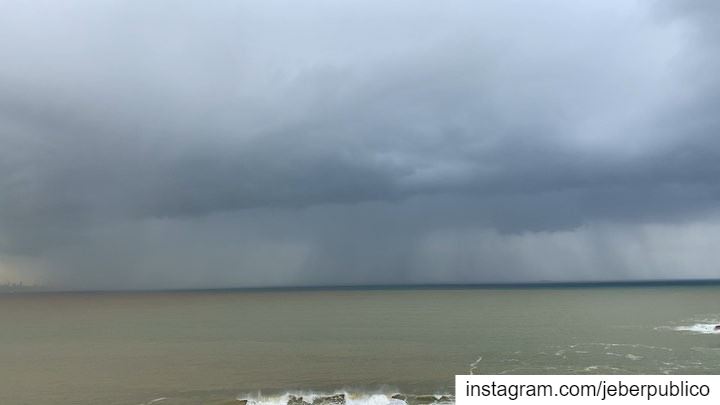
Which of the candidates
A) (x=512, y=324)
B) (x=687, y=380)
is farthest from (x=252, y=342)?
(x=687, y=380)

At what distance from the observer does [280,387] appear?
59719 millimetres

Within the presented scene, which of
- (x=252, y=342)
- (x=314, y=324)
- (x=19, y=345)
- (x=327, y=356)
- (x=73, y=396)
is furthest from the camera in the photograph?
(x=314, y=324)

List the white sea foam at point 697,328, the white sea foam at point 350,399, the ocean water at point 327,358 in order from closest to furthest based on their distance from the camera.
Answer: the white sea foam at point 350,399 → the ocean water at point 327,358 → the white sea foam at point 697,328

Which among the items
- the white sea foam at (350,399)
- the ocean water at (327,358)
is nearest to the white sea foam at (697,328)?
the ocean water at (327,358)

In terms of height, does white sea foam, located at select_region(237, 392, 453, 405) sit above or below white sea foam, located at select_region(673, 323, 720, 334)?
above

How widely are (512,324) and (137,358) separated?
269ft

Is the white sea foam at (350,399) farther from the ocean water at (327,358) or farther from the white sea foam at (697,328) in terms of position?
the white sea foam at (697,328)

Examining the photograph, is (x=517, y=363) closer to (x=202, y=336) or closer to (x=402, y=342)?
(x=402, y=342)

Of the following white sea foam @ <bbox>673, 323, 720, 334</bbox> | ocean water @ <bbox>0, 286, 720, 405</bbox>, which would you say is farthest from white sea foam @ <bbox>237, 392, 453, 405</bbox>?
white sea foam @ <bbox>673, 323, 720, 334</bbox>

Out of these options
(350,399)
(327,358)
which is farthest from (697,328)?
(350,399)

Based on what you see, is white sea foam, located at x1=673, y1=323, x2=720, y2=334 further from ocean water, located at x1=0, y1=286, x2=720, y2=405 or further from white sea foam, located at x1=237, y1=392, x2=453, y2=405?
white sea foam, located at x1=237, y1=392, x2=453, y2=405

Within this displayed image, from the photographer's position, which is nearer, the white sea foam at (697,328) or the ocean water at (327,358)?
the ocean water at (327,358)

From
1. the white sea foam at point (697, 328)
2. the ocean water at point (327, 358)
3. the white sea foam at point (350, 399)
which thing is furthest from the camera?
the white sea foam at point (697, 328)

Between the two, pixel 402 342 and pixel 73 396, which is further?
pixel 402 342
